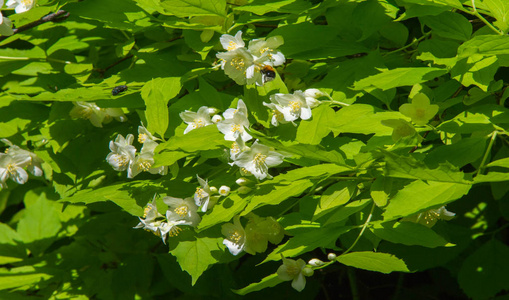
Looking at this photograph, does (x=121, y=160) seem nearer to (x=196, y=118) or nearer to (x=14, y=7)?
(x=196, y=118)

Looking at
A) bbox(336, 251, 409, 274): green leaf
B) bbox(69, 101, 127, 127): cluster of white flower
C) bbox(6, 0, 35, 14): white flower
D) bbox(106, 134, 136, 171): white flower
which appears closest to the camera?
bbox(336, 251, 409, 274): green leaf

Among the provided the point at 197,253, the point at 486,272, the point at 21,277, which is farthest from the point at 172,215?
the point at 486,272

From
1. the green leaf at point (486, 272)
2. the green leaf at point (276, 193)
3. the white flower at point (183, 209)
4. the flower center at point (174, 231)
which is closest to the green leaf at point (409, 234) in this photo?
the green leaf at point (276, 193)

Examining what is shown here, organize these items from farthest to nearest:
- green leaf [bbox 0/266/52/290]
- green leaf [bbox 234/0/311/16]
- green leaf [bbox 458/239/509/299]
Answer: green leaf [bbox 458/239/509/299] < green leaf [bbox 0/266/52/290] < green leaf [bbox 234/0/311/16]

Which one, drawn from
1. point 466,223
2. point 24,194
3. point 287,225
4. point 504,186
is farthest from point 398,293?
point 24,194

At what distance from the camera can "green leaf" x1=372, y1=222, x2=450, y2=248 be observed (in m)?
1.44

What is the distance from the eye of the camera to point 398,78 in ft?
4.93

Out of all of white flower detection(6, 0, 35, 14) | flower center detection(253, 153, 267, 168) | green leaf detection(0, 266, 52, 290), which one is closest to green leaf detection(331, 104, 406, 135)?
flower center detection(253, 153, 267, 168)

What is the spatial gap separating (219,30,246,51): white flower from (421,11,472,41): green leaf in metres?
0.61

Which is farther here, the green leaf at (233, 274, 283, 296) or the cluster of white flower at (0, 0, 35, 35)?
the cluster of white flower at (0, 0, 35, 35)

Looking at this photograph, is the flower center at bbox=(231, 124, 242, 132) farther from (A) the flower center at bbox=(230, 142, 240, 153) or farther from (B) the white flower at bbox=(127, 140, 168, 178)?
(B) the white flower at bbox=(127, 140, 168, 178)

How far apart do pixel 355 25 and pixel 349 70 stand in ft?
0.51

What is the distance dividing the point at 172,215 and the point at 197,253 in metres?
0.16

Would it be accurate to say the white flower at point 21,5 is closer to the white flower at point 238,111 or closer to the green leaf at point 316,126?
the white flower at point 238,111
